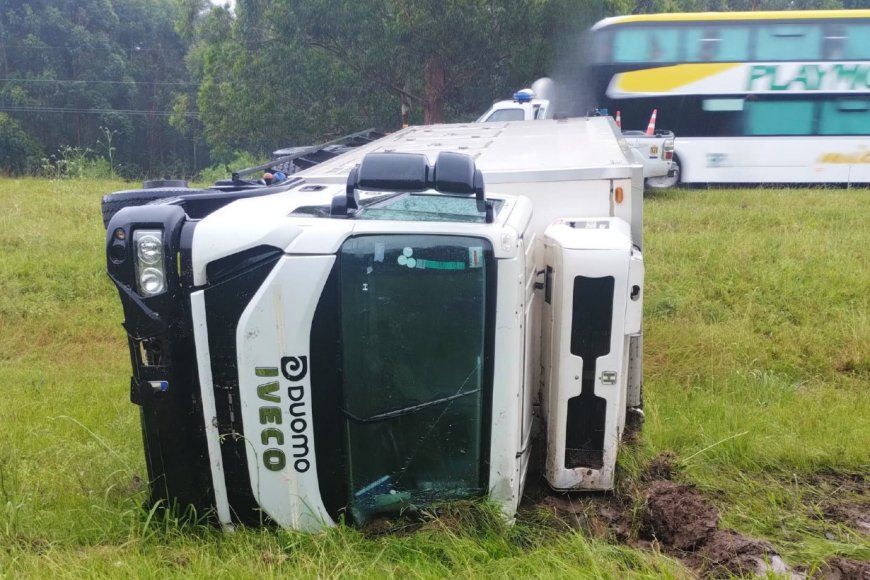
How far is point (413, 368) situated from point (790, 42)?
50.0 feet

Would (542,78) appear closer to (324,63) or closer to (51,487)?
(324,63)

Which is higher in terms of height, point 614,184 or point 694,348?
point 614,184

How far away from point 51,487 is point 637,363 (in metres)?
2.78

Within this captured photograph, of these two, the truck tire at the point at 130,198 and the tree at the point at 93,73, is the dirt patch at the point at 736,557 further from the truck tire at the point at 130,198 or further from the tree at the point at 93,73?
the tree at the point at 93,73

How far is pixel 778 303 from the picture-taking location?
6.70m

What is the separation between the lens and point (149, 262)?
107 inches

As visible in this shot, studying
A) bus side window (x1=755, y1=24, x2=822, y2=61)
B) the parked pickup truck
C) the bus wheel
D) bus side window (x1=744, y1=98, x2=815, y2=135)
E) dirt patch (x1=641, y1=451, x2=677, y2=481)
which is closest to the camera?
dirt patch (x1=641, y1=451, x2=677, y2=481)

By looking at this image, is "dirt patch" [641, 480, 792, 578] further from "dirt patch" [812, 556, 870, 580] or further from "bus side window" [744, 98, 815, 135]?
"bus side window" [744, 98, 815, 135]

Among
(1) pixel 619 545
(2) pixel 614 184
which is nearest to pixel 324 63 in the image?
(2) pixel 614 184

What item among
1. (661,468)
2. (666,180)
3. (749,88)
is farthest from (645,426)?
(749,88)

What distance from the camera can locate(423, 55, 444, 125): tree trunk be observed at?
19.8m

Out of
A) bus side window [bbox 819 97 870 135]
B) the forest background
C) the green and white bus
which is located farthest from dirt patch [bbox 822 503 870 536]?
the forest background

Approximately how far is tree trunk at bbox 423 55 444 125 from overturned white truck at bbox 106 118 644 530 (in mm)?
17467

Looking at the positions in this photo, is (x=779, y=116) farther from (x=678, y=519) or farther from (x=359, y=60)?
(x=678, y=519)
